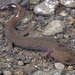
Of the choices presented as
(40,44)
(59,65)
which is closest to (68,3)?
(40,44)

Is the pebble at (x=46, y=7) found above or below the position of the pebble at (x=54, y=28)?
above

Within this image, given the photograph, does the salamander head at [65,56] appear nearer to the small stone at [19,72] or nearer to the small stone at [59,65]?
the small stone at [59,65]

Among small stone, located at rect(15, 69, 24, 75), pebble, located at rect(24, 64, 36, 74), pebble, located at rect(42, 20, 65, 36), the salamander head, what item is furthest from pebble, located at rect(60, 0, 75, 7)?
small stone, located at rect(15, 69, 24, 75)

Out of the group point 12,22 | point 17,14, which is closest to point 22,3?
point 17,14

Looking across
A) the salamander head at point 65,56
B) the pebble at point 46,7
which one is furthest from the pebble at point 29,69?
the pebble at point 46,7

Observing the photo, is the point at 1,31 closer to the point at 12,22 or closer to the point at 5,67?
the point at 12,22

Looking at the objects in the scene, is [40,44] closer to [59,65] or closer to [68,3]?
[59,65]

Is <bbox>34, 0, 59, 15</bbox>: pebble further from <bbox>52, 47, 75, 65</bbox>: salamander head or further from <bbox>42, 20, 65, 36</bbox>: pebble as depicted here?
<bbox>52, 47, 75, 65</bbox>: salamander head
